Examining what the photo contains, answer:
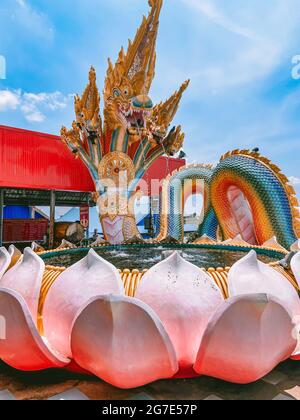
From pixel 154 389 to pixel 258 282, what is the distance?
37.5 inches

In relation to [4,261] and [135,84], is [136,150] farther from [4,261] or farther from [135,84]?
[4,261]

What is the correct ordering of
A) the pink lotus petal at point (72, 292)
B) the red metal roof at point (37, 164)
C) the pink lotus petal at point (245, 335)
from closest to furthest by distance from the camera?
the pink lotus petal at point (245, 335) → the pink lotus petal at point (72, 292) → the red metal roof at point (37, 164)

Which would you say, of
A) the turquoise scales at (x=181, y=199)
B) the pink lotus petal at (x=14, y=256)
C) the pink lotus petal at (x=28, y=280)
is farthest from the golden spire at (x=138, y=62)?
the pink lotus petal at (x=28, y=280)

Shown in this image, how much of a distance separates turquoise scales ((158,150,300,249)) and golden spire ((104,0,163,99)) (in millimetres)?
2536

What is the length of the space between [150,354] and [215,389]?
618 millimetres

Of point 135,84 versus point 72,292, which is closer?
point 72,292

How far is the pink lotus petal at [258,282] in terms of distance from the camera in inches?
71.5

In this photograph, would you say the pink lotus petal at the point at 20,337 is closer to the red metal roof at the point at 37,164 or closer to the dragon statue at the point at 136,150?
the dragon statue at the point at 136,150

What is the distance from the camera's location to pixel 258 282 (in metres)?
1.83

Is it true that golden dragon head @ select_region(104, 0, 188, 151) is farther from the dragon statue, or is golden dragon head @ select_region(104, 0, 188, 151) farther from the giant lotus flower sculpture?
the giant lotus flower sculpture

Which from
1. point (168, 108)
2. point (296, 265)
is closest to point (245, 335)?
point (296, 265)

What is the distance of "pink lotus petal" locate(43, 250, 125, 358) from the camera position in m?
1.79

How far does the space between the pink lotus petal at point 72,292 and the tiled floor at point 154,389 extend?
0.77ft

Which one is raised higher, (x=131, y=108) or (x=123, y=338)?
(x=131, y=108)
